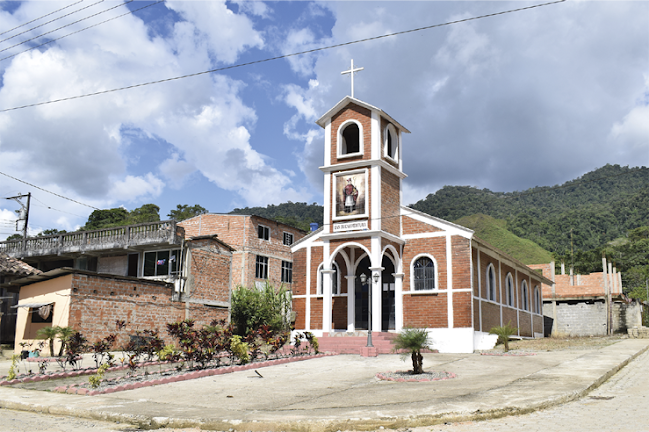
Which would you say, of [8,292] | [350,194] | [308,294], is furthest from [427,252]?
[8,292]

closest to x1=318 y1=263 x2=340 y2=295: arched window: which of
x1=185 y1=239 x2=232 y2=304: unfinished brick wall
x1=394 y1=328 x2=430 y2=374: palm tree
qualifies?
x1=185 y1=239 x2=232 y2=304: unfinished brick wall

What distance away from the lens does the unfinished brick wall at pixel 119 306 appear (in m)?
21.1

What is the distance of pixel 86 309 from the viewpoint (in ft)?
69.7

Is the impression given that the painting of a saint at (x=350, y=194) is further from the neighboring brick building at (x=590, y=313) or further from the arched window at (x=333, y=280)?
the neighboring brick building at (x=590, y=313)

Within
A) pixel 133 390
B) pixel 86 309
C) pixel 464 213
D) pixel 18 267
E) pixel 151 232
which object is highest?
pixel 464 213

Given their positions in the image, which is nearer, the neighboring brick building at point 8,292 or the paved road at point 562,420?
the paved road at point 562,420

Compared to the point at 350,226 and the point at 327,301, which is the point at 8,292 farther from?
the point at 350,226

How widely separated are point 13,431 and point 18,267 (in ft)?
Result: 63.7

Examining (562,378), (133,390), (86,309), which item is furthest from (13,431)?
(86,309)

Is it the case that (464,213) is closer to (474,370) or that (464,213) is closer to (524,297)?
(524,297)

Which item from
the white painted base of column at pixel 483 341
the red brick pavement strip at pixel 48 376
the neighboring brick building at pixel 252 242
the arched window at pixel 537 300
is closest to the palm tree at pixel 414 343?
the red brick pavement strip at pixel 48 376

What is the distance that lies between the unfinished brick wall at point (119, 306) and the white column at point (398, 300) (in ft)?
33.2

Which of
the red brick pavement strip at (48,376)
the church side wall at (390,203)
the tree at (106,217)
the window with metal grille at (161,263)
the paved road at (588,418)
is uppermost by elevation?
the tree at (106,217)

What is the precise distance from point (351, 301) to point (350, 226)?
3778mm
